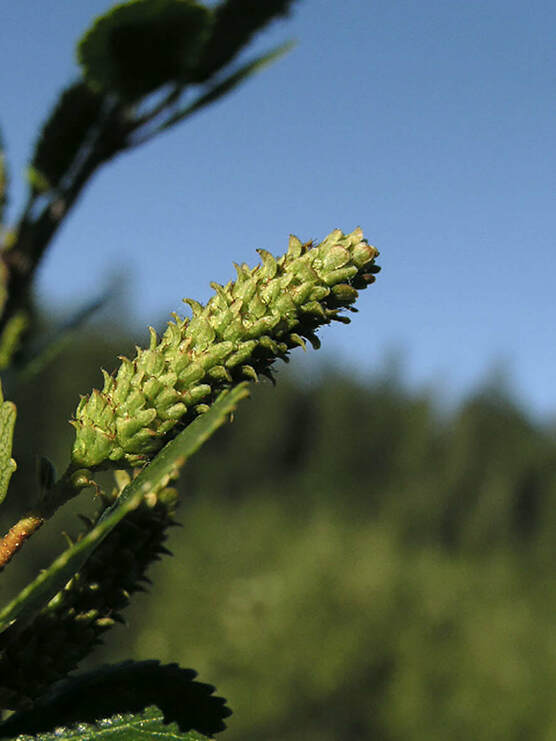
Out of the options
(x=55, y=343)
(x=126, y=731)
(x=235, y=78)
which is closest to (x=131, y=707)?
(x=126, y=731)

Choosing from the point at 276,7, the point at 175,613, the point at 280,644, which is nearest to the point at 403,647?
the point at 280,644

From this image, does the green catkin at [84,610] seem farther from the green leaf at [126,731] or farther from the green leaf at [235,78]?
the green leaf at [235,78]

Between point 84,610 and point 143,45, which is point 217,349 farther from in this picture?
point 143,45

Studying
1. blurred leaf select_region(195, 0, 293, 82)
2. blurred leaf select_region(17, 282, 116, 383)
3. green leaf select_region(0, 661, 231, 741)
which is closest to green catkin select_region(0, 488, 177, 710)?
green leaf select_region(0, 661, 231, 741)

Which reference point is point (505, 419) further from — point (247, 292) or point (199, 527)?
point (247, 292)

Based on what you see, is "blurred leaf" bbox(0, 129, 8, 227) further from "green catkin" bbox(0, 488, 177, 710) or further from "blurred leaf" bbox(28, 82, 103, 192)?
"green catkin" bbox(0, 488, 177, 710)

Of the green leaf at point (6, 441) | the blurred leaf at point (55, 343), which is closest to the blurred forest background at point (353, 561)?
the blurred leaf at point (55, 343)
